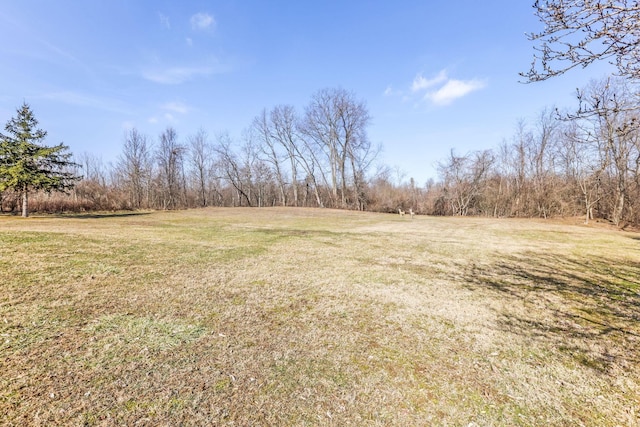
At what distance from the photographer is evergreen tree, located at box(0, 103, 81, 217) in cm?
1254

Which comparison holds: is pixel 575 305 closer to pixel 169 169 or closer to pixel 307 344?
pixel 307 344

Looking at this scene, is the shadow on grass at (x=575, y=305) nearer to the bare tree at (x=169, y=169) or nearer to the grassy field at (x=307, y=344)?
the grassy field at (x=307, y=344)

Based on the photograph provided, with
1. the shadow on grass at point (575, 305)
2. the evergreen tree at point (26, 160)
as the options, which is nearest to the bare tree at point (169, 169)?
the evergreen tree at point (26, 160)

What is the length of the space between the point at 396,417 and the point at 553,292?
4.10 metres

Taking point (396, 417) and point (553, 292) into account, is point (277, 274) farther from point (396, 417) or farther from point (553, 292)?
point (553, 292)

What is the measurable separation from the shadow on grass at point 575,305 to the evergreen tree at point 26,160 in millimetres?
18197

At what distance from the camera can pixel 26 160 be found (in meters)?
13.1

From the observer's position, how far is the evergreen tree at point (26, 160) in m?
12.5

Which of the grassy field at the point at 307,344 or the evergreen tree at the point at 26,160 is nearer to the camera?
the grassy field at the point at 307,344

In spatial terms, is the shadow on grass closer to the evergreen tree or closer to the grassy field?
the grassy field

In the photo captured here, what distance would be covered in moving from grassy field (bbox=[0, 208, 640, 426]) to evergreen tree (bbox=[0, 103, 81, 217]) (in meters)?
10.6

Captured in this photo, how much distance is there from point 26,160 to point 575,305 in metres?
20.3

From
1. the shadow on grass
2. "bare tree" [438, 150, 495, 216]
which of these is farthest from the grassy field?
"bare tree" [438, 150, 495, 216]

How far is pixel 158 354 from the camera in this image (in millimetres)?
2404
